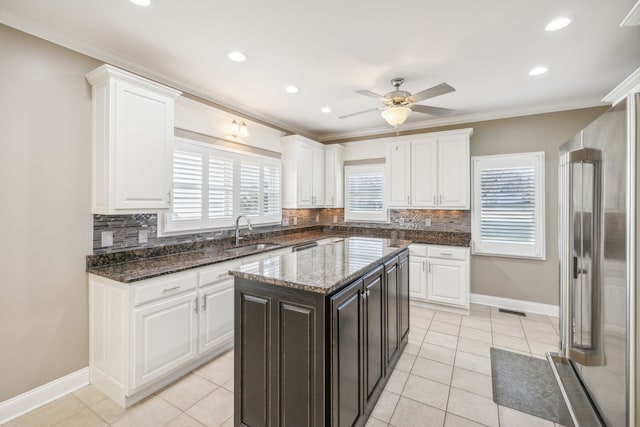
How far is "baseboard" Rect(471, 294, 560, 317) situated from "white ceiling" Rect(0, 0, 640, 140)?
2791 millimetres

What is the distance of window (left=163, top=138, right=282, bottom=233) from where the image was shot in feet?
10.4

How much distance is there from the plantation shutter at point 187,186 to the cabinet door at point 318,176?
7.21 feet

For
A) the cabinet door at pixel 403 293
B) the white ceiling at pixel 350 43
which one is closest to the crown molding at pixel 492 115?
the white ceiling at pixel 350 43

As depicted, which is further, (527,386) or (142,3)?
(527,386)

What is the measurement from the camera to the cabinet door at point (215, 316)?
2652 mm

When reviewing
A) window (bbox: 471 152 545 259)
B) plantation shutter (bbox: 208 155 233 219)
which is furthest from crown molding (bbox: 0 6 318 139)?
window (bbox: 471 152 545 259)

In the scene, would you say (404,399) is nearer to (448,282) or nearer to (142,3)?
(448,282)

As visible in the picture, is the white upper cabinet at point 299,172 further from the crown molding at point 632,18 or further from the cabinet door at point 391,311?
the crown molding at point 632,18

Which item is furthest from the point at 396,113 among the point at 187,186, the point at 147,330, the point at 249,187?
the point at 147,330

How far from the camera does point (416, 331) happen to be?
11.2 ft

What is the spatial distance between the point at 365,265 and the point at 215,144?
2661 mm

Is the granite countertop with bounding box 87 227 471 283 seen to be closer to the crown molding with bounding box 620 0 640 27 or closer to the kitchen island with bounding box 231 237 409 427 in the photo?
the kitchen island with bounding box 231 237 409 427

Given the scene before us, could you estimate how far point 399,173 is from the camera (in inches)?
182

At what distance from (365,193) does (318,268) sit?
11.8 ft
